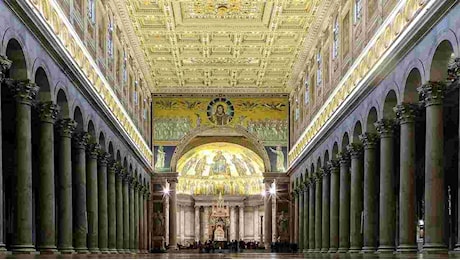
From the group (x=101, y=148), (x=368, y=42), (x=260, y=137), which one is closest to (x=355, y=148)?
(x=368, y=42)

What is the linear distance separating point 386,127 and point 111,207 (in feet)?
41.3

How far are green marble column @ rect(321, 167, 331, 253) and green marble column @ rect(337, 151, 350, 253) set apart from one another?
3.68 metres

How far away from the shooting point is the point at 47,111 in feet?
60.1

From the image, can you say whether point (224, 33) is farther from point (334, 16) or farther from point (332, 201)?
point (332, 201)

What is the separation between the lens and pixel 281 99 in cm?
4519

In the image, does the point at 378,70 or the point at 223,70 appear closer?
the point at 378,70

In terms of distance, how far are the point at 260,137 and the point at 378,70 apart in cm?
2507

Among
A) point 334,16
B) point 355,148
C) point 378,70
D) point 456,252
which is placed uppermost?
point 334,16

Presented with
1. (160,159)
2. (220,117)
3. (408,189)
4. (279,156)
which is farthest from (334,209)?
(160,159)

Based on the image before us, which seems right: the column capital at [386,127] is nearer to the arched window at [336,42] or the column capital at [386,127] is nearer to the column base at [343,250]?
the column base at [343,250]

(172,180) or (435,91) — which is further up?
(435,91)

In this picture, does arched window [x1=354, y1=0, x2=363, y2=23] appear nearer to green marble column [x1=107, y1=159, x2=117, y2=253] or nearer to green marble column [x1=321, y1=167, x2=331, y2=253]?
green marble column [x1=321, y1=167, x2=331, y2=253]

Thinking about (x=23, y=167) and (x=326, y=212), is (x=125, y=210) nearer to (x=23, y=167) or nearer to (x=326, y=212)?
(x=326, y=212)

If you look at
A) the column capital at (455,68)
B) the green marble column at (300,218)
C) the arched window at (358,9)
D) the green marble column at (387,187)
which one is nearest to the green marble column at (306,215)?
the green marble column at (300,218)
